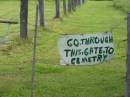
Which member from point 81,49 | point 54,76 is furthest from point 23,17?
point 81,49

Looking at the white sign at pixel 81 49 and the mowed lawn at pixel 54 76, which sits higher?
the white sign at pixel 81 49

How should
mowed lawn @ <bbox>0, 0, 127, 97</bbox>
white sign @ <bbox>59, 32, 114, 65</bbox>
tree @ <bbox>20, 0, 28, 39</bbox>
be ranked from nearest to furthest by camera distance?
white sign @ <bbox>59, 32, 114, 65</bbox>
mowed lawn @ <bbox>0, 0, 127, 97</bbox>
tree @ <bbox>20, 0, 28, 39</bbox>

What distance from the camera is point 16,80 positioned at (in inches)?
517

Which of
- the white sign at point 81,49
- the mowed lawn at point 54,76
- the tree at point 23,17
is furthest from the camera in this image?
the tree at point 23,17

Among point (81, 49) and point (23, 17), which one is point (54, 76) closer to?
point (81, 49)

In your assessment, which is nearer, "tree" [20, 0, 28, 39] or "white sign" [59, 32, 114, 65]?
"white sign" [59, 32, 114, 65]

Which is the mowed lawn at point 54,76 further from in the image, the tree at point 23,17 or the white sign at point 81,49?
the tree at point 23,17

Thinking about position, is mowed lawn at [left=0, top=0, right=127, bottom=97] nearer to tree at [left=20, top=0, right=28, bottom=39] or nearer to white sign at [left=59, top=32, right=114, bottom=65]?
white sign at [left=59, top=32, right=114, bottom=65]

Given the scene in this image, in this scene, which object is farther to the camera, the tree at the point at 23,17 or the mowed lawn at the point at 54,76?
the tree at the point at 23,17

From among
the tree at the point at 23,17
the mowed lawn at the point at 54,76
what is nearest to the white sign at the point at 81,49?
the mowed lawn at the point at 54,76

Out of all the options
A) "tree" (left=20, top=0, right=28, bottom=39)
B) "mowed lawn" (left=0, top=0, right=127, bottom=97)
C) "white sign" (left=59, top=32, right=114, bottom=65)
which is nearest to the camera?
"white sign" (left=59, top=32, right=114, bottom=65)

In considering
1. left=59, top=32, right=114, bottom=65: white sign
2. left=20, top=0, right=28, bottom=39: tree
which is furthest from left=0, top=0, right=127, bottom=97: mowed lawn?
left=20, top=0, right=28, bottom=39: tree

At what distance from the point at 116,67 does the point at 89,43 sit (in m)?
5.92

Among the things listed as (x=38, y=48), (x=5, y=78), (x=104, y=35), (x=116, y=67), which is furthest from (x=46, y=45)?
(x=104, y=35)
